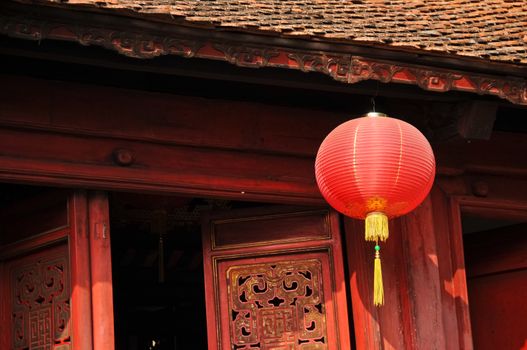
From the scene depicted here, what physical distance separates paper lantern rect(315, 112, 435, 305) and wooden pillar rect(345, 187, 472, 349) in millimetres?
553

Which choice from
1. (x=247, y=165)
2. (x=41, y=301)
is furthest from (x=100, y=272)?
(x=247, y=165)

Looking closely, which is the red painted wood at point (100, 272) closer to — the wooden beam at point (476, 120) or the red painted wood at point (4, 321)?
the red painted wood at point (4, 321)

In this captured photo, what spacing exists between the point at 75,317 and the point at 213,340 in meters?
0.83

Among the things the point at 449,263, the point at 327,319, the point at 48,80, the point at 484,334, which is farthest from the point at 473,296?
the point at 48,80

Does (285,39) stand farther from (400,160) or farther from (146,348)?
(146,348)

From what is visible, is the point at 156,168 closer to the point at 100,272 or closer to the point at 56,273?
the point at 100,272

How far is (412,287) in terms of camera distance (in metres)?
6.48

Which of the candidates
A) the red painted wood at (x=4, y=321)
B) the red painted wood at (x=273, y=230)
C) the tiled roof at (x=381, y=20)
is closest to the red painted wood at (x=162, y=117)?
the red painted wood at (x=273, y=230)

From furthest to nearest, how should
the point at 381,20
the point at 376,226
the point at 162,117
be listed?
the point at 381,20 → the point at 162,117 → the point at 376,226

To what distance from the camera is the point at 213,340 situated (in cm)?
631

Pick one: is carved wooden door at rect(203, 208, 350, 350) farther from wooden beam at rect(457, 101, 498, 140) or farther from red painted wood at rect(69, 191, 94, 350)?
wooden beam at rect(457, 101, 498, 140)

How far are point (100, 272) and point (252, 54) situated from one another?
4.40 feet

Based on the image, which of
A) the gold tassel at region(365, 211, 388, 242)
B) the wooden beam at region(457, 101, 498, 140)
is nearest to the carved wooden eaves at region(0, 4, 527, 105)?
the wooden beam at region(457, 101, 498, 140)

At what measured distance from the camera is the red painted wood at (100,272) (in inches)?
231
